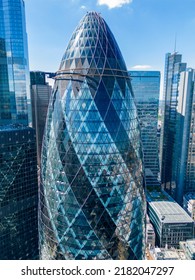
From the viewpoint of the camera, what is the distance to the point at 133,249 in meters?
22.0

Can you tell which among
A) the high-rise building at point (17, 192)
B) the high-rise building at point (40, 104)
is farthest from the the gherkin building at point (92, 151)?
the high-rise building at point (40, 104)

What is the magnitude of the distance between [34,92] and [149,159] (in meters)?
52.7

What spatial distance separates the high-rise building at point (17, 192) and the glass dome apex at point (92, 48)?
1847cm

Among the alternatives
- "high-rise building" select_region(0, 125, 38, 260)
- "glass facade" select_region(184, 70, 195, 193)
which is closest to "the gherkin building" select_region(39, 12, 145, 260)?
"high-rise building" select_region(0, 125, 38, 260)

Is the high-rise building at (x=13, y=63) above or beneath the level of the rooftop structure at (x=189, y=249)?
above

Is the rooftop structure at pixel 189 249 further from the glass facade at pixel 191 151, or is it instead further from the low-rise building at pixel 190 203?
the glass facade at pixel 191 151

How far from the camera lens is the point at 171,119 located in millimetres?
76688

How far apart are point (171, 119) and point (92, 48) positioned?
2573 inches

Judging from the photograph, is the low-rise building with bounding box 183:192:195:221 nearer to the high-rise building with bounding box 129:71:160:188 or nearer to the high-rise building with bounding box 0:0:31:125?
the high-rise building with bounding box 129:71:160:188

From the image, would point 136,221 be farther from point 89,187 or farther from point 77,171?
point 77,171

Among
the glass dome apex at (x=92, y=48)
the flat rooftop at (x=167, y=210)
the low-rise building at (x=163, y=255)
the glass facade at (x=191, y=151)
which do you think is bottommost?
the low-rise building at (x=163, y=255)

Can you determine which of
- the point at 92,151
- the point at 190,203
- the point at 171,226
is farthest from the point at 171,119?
the point at 92,151

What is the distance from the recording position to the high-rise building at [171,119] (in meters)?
73.1

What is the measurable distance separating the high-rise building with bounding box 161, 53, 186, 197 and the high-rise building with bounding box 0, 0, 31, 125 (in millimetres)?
54479
